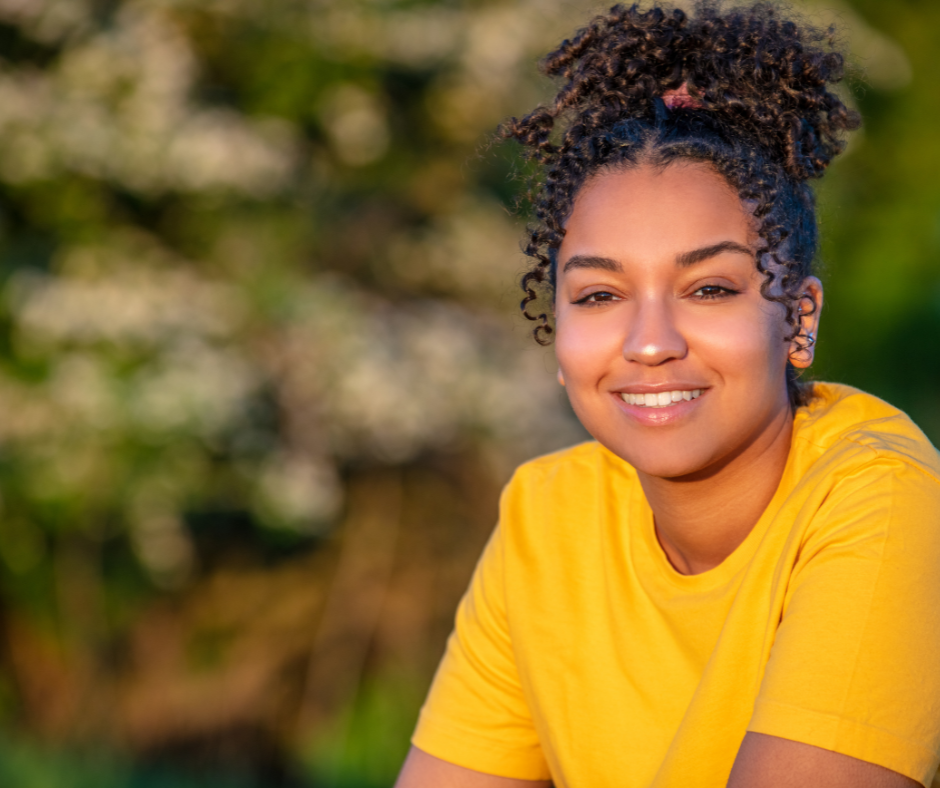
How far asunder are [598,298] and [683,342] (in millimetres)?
154

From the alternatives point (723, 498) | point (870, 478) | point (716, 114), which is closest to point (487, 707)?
point (723, 498)

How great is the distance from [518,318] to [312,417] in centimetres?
91

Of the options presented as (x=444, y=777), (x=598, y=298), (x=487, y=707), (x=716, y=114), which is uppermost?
(x=716, y=114)

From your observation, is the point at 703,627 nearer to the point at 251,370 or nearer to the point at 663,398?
the point at 663,398

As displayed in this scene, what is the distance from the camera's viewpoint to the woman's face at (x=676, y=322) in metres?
1.43

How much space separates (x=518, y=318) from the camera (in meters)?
4.34

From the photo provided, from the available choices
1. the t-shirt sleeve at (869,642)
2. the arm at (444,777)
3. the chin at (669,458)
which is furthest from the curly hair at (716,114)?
the arm at (444,777)

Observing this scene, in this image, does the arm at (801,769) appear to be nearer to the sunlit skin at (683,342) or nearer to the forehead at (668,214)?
the sunlit skin at (683,342)

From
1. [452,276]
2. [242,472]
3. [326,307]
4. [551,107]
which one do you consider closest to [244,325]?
[326,307]

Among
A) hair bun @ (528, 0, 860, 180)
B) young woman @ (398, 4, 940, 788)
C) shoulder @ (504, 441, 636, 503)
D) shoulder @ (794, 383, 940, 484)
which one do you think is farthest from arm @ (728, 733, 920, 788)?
hair bun @ (528, 0, 860, 180)

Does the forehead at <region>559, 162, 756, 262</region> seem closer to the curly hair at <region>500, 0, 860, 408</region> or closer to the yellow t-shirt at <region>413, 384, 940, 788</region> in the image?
the curly hair at <region>500, 0, 860, 408</region>

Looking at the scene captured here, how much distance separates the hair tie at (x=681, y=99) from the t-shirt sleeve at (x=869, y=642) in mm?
584

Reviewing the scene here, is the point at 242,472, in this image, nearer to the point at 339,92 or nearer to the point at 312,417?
the point at 312,417

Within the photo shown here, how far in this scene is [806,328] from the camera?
155cm
